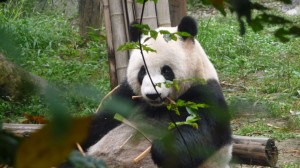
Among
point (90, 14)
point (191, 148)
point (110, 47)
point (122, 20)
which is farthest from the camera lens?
point (90, 14)

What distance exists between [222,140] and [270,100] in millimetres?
2673

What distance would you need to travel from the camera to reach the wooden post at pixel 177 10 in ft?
19.5

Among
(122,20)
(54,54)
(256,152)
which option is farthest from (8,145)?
(54,54)

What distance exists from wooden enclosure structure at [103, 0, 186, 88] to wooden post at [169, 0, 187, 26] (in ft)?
2.37

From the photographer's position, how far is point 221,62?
7781 mm

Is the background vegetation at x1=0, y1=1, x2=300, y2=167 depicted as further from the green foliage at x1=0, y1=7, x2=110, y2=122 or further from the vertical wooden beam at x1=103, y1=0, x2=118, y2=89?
the vertical wooden beam at x1=103, y1=0, x2=118, y2=89

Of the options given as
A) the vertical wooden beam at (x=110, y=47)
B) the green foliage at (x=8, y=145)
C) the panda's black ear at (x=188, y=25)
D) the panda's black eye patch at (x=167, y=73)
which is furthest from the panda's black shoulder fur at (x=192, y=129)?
the green foliage at (x=8, y=145)

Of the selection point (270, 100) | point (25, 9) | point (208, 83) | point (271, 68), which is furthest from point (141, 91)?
point (25, 9)

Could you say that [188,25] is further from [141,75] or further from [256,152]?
[256,152]

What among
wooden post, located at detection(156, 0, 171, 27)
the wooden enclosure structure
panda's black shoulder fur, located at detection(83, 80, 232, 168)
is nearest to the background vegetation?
the wooden enclosure structure

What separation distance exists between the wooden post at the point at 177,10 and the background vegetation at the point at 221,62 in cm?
90

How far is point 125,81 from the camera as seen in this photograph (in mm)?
4152

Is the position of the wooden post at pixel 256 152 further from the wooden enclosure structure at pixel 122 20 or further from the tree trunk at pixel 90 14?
the tree trunk at pixel 90 14

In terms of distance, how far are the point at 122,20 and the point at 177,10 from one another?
0.97 metres
